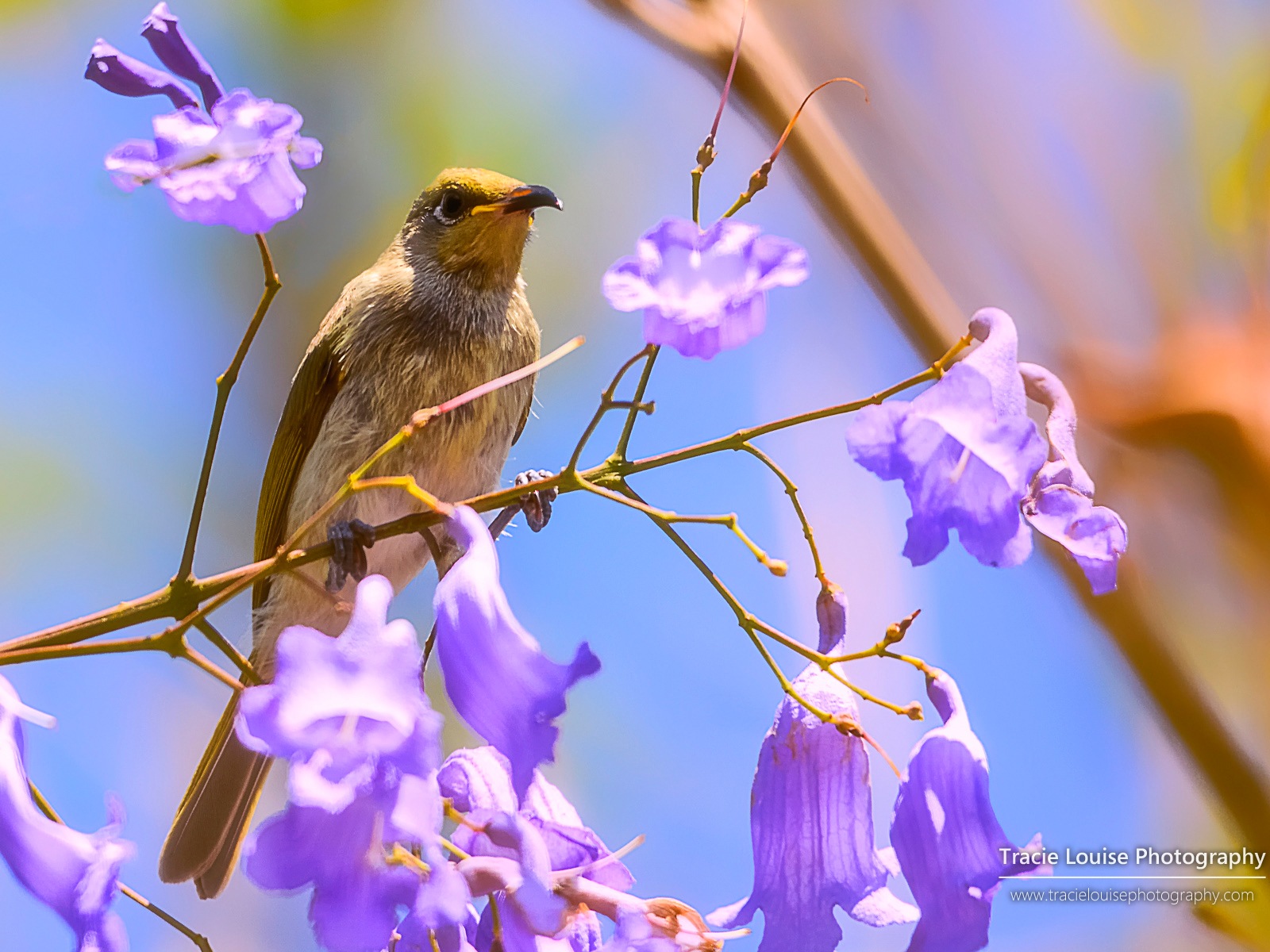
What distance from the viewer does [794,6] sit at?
3518 mm

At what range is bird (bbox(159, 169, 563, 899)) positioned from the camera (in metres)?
2.83

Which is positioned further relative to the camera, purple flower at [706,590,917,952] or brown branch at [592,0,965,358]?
brown branch at [592,0,965,358]

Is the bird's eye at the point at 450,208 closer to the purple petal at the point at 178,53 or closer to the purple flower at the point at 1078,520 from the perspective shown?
the purple petal at the point at 178,53

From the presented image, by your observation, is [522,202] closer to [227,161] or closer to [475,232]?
[475,232]

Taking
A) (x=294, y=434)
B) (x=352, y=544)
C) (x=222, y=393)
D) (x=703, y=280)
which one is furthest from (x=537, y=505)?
(x=294, y=434)

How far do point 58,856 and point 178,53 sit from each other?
0.83 meters

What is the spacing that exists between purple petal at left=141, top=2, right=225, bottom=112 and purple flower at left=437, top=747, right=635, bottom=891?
0.78 m

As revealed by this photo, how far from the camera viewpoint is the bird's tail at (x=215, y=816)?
272 cm

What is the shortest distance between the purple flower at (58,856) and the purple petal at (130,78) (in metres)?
0.66

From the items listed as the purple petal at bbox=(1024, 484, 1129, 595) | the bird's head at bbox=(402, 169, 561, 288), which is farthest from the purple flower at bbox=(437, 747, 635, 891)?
the bird's head at bbox=(402, 169, 561, 288)

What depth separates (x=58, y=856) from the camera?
1.02 metres

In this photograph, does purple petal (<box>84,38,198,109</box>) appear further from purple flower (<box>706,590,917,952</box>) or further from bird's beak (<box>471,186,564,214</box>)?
bird's beak (<box>471,186,564,214</box>)

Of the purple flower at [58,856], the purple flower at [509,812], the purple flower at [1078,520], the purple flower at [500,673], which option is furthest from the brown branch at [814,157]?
the purple flower at [58,856]

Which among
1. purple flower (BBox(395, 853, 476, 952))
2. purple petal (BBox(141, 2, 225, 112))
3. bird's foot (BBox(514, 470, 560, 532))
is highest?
bird's foot (BBox(514, 470, 560, 532))
